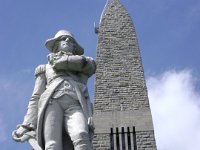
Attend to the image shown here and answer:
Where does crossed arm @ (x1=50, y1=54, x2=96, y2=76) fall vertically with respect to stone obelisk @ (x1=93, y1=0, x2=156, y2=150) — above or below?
below

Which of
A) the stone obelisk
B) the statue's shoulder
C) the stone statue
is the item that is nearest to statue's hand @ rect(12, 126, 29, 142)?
the stone statue

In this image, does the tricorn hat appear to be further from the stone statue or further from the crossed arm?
the crossed arm

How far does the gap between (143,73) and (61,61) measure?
18.5m

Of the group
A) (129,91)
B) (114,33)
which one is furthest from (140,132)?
(114,33)

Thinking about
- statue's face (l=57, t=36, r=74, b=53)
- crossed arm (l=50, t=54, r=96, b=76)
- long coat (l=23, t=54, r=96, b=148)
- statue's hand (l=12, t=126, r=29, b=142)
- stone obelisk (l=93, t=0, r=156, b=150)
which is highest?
stone obelisk (l=93, t=0, r=156, b=150)

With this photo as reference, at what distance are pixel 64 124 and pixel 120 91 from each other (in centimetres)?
1760

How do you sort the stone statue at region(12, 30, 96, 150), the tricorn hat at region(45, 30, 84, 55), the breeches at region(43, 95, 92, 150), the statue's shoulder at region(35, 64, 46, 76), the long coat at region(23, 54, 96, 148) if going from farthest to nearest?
the tricorn hat at region(45, 30, 84, 55) → the statue's shoulder at region(35, 64, 46, 76) → the long coat at region(23, 54, 96, 148) → the stone statue at region(12, 30, 96, 150) → the breeches at region(43, 95, 92, 150)

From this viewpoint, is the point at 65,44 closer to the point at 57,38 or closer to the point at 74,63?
the point at 57,38

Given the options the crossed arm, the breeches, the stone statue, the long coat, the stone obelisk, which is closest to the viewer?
the breeches

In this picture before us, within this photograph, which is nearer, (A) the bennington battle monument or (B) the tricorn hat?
(A) the bennington battle monument

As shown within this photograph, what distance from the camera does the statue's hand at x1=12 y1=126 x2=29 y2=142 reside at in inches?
196

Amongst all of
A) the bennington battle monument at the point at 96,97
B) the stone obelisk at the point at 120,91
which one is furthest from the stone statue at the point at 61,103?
the stone obelisk at the point at 120,91

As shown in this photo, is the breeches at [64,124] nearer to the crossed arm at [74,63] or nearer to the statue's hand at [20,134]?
the statue's hand at [20,134]

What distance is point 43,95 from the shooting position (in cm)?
516
